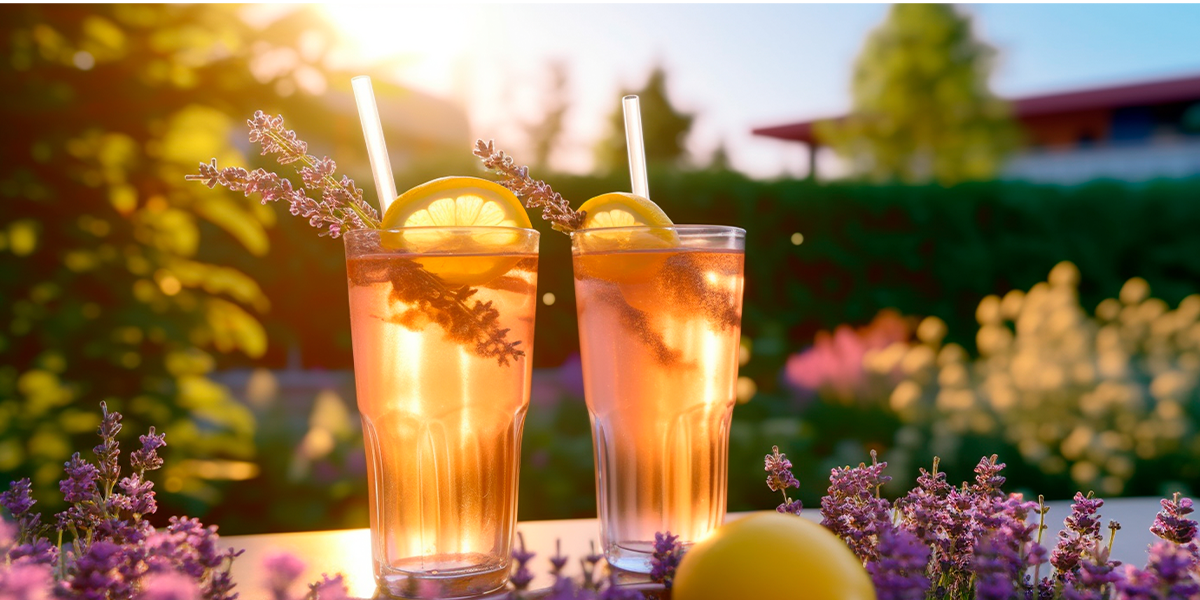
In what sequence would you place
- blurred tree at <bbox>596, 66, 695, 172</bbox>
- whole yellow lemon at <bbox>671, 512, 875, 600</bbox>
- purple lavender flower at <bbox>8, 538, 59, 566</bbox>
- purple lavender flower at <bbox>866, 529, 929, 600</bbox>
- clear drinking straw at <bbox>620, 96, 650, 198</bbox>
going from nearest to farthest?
purple lavender flower at <bbox>866, 529, 929, 600</bbox> → whole yellow lemon at <bbox>671, 512, 875, 600</bbox> → purple lavender flower at <bbox>8, 538, 59, 566</bbox> → clear drinking straw at <bbox>620, 96, 650, 198</bbox> → blurred tree at <bbox>596, 66, 695, 172</bbox>

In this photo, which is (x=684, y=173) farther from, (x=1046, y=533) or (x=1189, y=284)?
(x=1046, y=533)

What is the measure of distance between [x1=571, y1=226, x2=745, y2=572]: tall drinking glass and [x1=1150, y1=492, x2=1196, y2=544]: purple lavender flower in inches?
27.4

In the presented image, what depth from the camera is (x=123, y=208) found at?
9.86 feet

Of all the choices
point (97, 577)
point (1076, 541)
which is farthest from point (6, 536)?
point (1076, 541)

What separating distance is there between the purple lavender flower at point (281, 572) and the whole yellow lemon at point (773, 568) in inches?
19.6

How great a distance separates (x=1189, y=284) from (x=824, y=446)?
618cm

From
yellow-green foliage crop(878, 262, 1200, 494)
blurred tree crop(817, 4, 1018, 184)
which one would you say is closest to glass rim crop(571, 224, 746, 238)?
yellow-green foliage crop(878, 262, 1200, 494)

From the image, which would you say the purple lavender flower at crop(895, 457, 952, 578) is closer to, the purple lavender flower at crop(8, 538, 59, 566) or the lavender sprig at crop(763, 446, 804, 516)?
the lavender sprig at crop(763, 446, 804, 516)

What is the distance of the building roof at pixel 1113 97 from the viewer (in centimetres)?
2456

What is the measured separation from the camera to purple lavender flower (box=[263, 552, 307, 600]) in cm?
87

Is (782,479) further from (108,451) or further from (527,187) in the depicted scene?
(108,451)

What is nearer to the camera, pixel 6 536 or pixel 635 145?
pixel 6 536

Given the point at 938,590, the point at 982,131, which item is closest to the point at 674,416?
the point at 938,590

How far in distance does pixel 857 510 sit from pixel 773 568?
0.32 m
